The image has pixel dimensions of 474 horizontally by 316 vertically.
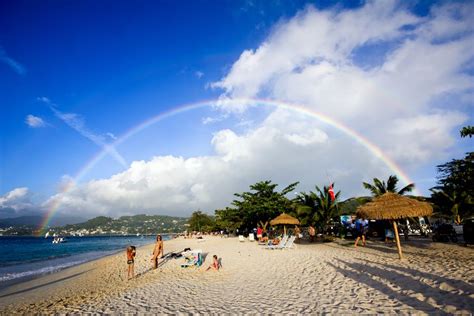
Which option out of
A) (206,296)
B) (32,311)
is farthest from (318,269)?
(32,311)

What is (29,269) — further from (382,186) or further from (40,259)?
(382,186)

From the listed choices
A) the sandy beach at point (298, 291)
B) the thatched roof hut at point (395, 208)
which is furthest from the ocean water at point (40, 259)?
the thatched roof hut at point (395, 208)

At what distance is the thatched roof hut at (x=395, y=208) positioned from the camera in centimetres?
1021

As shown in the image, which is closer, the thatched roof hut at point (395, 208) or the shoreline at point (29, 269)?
the thatched roof hut at point (395, 208)

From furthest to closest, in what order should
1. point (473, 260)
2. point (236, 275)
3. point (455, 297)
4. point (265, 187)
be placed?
point (265, 187) → point (236, 275) → point (473, 260) → point (455, 297)

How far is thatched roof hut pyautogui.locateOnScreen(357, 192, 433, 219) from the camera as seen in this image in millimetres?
10210

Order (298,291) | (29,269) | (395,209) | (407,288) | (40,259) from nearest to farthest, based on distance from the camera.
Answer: (407,288)
(298,291)
(395,209)
(29,269)
(40,259)

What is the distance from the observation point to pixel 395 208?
10.3 meters

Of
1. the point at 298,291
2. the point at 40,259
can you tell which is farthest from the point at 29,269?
the point at 298,291

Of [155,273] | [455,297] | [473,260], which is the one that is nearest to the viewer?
[455,297]

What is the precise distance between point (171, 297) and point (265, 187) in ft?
70.3

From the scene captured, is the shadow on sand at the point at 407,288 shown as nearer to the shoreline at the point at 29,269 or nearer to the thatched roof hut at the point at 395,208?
the thatched roof hut at the point at 395,208

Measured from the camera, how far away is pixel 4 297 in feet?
32.9

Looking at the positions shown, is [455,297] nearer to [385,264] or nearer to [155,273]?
[385,264]
